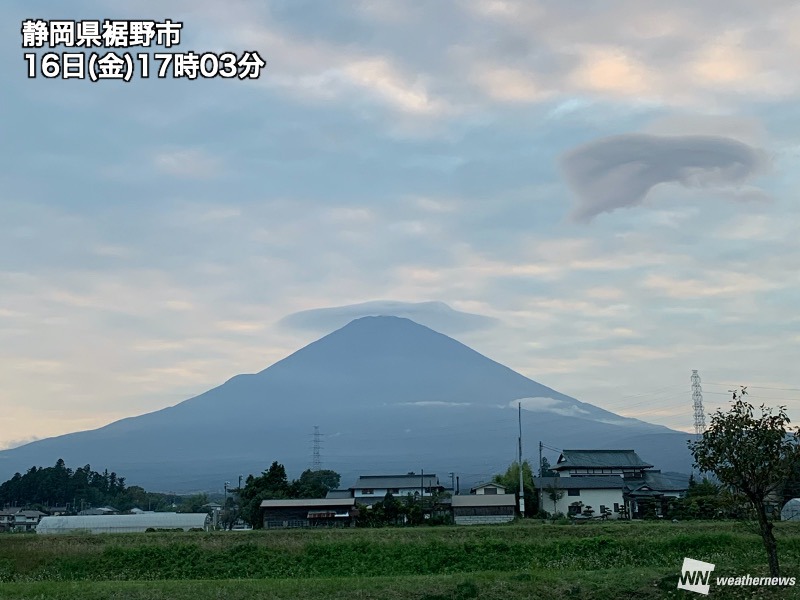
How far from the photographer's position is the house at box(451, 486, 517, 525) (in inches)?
2108

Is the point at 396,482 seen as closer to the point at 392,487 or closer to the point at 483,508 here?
the point at 392,487

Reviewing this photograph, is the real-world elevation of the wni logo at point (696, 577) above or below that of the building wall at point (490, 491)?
above

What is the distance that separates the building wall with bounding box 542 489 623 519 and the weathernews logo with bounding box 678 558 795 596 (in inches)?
1634

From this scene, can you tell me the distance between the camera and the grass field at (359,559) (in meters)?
20.3

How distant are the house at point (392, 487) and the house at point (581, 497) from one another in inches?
464

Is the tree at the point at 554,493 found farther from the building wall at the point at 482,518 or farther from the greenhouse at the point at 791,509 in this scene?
the greenhouse at the point at 791,509

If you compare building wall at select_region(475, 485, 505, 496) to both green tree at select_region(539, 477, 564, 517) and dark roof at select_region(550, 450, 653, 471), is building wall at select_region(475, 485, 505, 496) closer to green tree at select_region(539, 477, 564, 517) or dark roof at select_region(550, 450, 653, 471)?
green tree at select_region(539, 477, 564, 517)

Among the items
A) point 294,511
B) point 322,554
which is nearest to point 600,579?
point 322,554

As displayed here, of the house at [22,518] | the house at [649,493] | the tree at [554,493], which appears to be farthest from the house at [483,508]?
the house at [22,518]

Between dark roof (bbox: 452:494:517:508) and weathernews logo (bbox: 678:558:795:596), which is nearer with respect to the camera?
weathernews logo (bbox: 678:558:795:596)

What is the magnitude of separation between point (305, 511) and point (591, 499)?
21.4 meters

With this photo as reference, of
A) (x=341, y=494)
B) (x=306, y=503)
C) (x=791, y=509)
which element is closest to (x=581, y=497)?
(x=791, y=509)

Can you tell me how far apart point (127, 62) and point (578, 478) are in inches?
2022

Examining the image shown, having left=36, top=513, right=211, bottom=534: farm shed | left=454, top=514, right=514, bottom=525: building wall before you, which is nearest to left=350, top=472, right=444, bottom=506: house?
left=454, top=514, right=514, bottom=525: building wall
